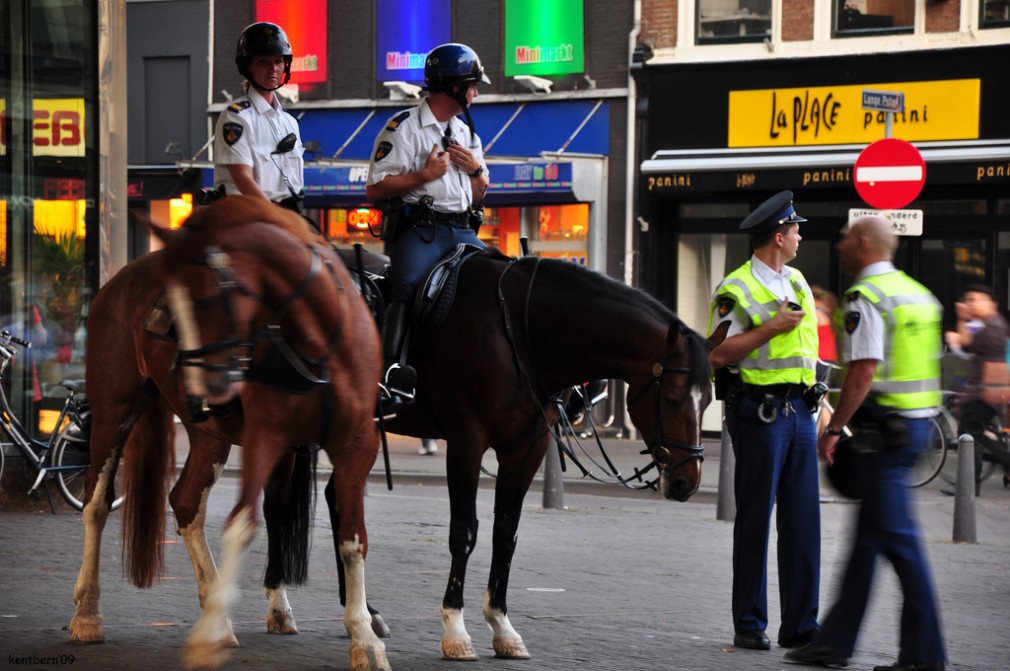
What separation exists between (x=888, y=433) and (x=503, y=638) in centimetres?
199

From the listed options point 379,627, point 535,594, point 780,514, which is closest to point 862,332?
point 780,514

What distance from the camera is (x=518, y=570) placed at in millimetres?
9812

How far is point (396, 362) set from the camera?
6812 mm

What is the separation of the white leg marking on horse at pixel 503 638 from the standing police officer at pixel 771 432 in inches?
44.1

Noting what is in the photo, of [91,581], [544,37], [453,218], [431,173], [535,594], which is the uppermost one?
[544,37]

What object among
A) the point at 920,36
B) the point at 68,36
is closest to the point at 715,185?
the point at 920,36

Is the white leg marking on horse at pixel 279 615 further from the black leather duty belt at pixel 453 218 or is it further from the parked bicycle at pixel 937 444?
the parked bicycle at pixel 937 444

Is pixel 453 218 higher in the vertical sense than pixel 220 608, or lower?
higher

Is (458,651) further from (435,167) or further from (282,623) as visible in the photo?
(435,167)

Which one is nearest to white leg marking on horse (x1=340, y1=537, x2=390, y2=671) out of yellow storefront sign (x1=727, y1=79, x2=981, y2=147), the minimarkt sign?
yellow storefront sign (x1=727, y1=79, x2=981, y2=147)

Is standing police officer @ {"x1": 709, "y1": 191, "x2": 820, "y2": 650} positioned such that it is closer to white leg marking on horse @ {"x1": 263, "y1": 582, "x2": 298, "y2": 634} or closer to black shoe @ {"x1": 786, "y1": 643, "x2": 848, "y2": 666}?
black shoe @ {"x1": 786, "y1": 643, "x2": 848, "y2": 666}

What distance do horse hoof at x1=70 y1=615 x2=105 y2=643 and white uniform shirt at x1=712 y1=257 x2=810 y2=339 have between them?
10.7 ft

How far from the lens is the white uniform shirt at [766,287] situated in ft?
23.4

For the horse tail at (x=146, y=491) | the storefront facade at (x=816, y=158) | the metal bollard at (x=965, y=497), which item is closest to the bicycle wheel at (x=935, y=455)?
the metal bollard at (x=965, y=497)
